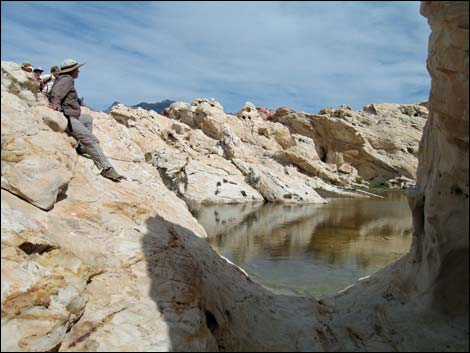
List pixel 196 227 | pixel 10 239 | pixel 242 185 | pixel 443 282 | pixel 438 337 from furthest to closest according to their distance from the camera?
pixel 242 185
pixel 196 227
pixel 443 282
pixel 438 337
pixel 10 239

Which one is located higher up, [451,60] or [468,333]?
[451,60]

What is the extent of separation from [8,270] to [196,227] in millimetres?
5603

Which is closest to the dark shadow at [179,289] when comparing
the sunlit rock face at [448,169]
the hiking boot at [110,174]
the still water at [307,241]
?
the hiking boot at [110,174]

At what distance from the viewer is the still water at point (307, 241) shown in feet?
42.9

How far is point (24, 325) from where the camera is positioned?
4711mm

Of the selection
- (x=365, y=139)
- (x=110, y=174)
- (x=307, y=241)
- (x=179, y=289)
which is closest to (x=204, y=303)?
(x=179, y=289)

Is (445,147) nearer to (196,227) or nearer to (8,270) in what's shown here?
(196,227)

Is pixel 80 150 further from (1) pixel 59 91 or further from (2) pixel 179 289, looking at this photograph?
(2) pixel 179 289

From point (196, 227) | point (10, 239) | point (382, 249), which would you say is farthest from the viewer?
point (382, 249)

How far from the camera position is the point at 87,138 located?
7867 millimetres

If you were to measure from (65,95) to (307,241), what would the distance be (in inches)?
511

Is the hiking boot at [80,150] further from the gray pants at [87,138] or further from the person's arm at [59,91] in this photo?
the person's arm at [59,91]

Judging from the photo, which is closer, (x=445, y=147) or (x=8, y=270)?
(x=8, y=270)

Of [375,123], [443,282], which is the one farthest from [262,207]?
[375,123]
